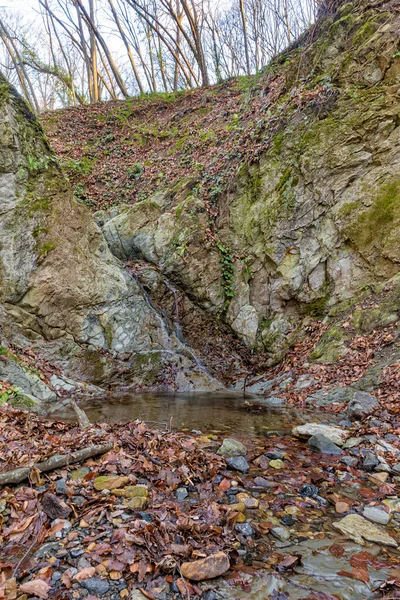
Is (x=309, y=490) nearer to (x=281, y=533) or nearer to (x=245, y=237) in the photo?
(x=281, y=533)

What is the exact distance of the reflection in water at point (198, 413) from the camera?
16.1 feet

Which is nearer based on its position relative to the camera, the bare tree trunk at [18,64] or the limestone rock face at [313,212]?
the limestone rock face at [313,212]

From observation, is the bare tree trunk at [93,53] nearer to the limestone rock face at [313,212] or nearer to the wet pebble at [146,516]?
the limestone rock face at [313,212]

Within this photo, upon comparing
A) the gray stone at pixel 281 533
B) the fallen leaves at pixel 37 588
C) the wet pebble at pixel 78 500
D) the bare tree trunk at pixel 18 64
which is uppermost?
the bare tree trunk at pixel 18 64

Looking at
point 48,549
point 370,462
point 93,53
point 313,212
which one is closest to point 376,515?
point 370,462

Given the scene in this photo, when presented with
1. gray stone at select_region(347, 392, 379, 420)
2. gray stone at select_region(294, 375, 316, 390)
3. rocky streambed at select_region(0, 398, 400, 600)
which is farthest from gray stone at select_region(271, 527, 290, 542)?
gray stone at select_region(294, 375, 316, 390)

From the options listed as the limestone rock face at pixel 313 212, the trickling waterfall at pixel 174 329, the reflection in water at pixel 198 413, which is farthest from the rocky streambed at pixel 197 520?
the trickling waterfall at pixel 174 329

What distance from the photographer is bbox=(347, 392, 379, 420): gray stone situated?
461cm

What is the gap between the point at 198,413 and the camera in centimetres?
581

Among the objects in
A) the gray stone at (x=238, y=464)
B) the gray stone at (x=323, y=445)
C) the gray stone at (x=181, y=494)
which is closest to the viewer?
the gray stone at (x=181, y=494)

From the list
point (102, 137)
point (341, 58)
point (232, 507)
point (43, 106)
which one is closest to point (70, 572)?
point (232, 507)

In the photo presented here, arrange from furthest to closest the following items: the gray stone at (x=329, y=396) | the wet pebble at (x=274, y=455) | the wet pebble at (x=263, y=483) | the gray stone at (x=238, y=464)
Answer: the gray stone at (x=329, y=396) < the wet pebble at (x=274, y=455) < the gray stone at (x=238, y=464) < the wet pebble at (x=263, y=483)

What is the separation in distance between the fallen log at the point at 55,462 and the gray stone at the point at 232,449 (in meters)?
1.18

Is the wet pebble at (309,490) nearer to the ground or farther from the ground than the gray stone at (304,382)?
farther from the ground
